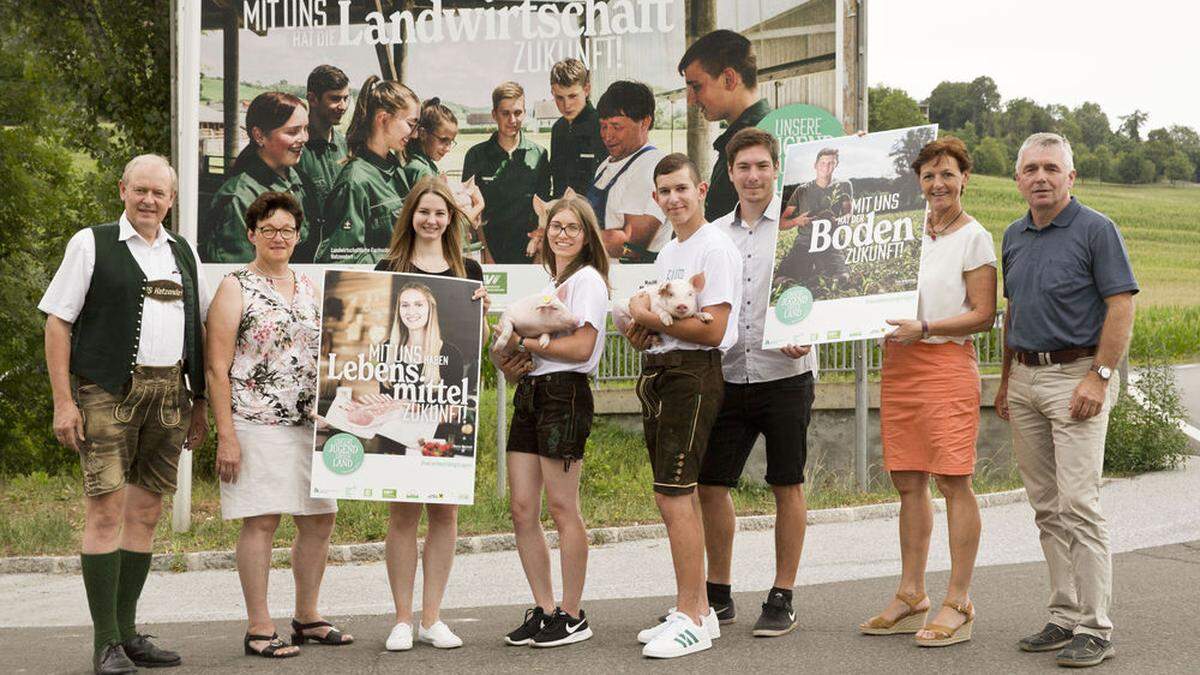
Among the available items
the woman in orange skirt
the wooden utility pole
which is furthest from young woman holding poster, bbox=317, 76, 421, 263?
the woman in orange skirt

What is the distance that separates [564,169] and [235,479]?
607 centimetres

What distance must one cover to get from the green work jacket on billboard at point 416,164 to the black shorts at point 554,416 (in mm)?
5928

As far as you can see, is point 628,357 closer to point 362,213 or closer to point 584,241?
point 362,213

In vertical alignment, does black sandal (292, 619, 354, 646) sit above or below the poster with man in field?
below

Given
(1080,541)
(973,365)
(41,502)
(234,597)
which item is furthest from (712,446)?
(41,502)

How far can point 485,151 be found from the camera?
1195 centimetres

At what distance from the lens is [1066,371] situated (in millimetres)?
6160

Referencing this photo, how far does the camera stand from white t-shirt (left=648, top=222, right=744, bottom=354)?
6.25 m

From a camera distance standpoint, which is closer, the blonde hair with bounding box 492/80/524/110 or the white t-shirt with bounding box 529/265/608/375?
the white t-shirt with bounding box 529/265/608/375

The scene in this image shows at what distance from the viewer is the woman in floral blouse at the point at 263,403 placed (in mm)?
6312

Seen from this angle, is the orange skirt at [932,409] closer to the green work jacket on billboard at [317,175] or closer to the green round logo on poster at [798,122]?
the green round logo on poster at [798,122]

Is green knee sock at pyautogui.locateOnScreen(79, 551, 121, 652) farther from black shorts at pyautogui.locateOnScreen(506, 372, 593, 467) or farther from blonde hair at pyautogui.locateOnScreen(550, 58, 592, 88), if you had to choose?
blonde hair at pyautogui.locateOnScreen(550, 58, 592, 88)

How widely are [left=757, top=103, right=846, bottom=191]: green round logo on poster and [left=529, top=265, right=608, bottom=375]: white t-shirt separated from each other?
5518 mm

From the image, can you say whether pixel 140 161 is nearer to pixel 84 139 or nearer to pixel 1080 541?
pixel 1080 541
